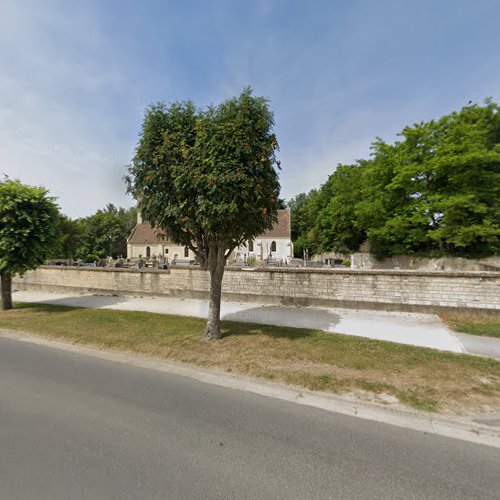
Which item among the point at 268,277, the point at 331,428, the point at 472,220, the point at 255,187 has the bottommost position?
the point at 331,428

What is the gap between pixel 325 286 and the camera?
988cm

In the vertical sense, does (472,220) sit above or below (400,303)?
above

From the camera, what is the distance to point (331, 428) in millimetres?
3021

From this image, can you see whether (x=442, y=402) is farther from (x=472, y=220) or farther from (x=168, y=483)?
(x=472, y=220)

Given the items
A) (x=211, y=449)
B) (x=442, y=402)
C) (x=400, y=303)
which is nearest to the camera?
(x=211, y=449)

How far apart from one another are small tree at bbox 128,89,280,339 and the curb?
2.39m

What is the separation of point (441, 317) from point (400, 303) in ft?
3.94

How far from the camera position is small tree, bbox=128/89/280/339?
4.88m

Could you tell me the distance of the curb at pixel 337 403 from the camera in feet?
9.57

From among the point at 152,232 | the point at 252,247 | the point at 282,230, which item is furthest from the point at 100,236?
the point at 282,230

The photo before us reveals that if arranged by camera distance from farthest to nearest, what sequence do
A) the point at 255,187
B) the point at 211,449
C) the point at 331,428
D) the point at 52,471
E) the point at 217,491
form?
the point at 255,187, the point at 331,428, the point at 211,449, the point at 52,471, the point at 217,491

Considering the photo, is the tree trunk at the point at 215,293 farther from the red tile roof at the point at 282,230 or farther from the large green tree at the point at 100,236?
the large green tree at the point at 100,236

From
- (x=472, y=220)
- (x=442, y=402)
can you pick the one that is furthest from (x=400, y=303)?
(x=472, y=220)

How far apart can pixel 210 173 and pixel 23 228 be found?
875 cm
